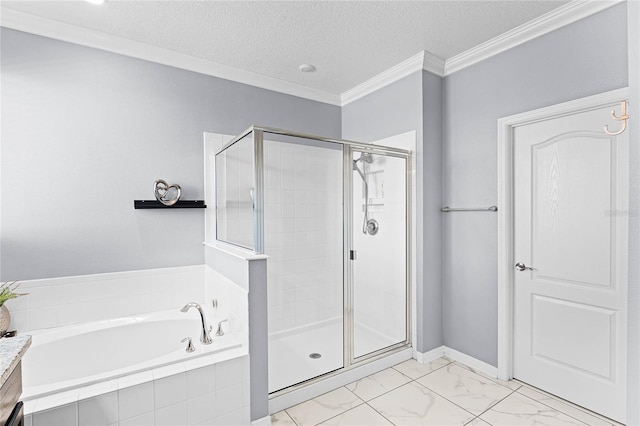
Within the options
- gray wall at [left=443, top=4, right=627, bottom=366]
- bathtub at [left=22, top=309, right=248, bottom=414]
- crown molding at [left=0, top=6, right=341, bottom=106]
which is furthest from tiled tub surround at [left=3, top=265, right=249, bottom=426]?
gray wall at [left=443, top=4, right=627, bottom=366]

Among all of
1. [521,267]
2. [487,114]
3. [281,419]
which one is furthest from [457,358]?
[487,114]

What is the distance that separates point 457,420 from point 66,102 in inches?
137

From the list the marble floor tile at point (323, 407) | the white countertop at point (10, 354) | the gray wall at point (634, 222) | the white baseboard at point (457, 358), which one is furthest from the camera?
the white baseboard at point (457, 358)

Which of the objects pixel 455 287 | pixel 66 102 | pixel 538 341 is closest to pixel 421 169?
pixel 455 287

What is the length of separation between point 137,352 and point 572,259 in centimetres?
318

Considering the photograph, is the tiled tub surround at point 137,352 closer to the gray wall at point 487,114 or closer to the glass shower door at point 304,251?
the glass shower door at point 304,251

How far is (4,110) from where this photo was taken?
215 cm

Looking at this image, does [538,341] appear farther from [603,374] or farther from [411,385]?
[411,385]

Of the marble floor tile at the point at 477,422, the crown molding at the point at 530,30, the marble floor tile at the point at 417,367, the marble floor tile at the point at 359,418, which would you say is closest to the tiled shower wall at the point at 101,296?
the marble floor tile at the point at 359,418

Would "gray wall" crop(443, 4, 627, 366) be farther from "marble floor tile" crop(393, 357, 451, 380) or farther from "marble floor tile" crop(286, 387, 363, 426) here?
"marble floor tile" crop(286, 387, 363, 426)

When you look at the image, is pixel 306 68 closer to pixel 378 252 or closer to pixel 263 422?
pixel 378 252

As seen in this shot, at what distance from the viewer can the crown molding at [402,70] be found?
2.73 meters

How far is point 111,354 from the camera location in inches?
90.6

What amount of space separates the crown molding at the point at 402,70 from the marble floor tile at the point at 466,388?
2.57 m
